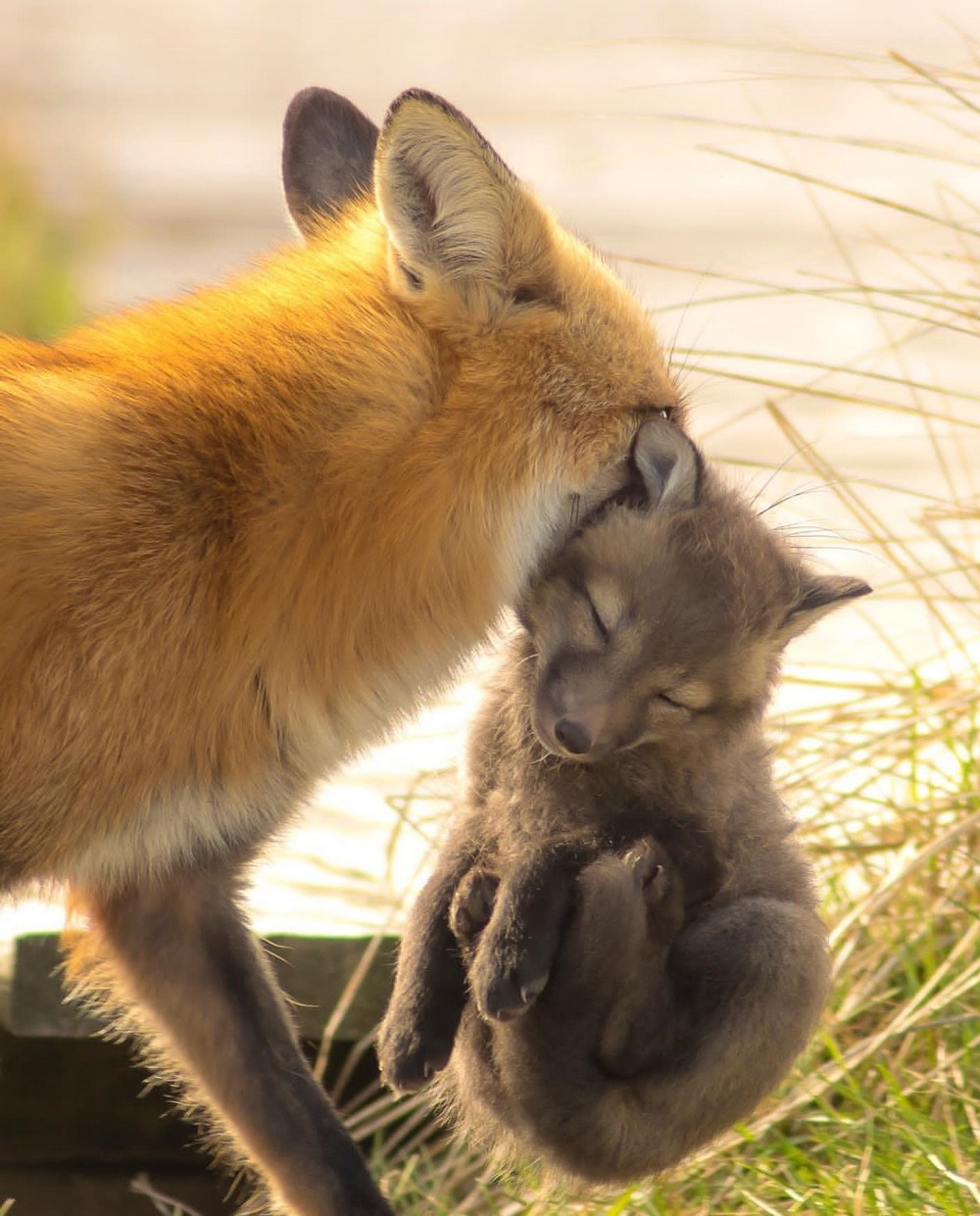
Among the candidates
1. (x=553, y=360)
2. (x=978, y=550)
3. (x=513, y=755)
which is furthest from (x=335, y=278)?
(x=978, y=550)

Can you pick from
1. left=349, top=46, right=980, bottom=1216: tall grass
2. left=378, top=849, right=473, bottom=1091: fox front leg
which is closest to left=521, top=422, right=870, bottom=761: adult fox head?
left=378, top=849, right=473, bottom=1091: fox front leg

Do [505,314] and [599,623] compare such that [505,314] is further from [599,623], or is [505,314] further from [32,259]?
[32,259]

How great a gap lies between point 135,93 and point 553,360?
1200 cm

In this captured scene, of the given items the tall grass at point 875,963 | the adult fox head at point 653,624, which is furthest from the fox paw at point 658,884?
the tall grass at point 875,963

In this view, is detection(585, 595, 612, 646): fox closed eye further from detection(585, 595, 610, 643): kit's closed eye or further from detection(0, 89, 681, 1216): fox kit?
detection(0, 89, 681, 1216): fox kit

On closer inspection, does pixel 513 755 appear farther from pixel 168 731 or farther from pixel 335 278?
pixel 335 278

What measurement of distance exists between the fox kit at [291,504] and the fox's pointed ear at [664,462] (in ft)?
0.16

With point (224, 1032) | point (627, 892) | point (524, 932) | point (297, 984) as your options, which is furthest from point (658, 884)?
point (297, 984)

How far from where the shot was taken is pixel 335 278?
2.89m

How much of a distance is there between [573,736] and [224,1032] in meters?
0.90

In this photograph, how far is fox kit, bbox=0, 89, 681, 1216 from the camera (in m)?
2.62

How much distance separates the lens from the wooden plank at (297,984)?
12.6 ft

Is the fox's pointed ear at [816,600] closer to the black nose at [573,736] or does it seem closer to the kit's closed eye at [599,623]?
the kit's closed eye at [599,623]

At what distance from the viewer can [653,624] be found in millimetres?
2830
